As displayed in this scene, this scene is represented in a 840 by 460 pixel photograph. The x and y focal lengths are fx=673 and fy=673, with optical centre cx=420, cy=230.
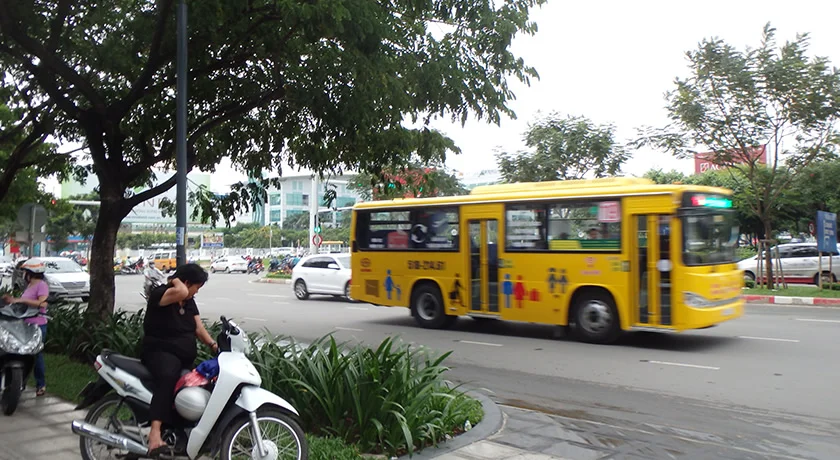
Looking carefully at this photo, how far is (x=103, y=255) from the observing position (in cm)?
1009

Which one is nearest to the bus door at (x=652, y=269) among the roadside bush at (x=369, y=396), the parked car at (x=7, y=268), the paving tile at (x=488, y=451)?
the roadside bush at (x=369, y=396)

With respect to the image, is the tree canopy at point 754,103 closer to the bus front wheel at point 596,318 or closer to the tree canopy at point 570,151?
the tree canopy at point 570,151

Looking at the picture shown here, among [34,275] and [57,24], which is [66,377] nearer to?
[34,275]

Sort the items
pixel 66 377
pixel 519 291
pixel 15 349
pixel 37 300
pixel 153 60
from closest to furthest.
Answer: pixel 15 349
pixel 37 300
pixel 66 377
pixel 153 60
pixel 519 291

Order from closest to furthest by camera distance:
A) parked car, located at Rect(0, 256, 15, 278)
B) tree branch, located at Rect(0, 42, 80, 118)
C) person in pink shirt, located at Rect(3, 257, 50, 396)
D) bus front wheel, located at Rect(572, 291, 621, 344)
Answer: person in pink shirt, located at Rect(3, 257, 50, 396), tree branch, located at Rect(0, 42, 80, 118), bus front wheel, located at Rect(572, 291, 621, 344), parked car, located at Rect(0, 256, 15, 278)

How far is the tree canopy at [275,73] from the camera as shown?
29.9 ft

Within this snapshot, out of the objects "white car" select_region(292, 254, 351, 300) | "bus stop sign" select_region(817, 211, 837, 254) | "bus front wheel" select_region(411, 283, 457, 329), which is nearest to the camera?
"bus front wheel" select_region(411, 283, 457, 329)

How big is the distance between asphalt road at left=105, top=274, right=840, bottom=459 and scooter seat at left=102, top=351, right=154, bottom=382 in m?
3.80

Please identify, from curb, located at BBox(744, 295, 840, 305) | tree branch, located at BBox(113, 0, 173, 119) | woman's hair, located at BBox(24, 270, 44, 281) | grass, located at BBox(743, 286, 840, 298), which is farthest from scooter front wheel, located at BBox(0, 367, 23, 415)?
grass, located at BBox(743, 286, 840, 298)

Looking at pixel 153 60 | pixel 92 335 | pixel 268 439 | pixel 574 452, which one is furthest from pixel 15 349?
pixel 574 452

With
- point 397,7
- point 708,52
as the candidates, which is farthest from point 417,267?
point 708,52

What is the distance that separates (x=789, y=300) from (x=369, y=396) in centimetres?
1698

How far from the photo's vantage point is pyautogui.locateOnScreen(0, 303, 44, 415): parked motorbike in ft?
21.8

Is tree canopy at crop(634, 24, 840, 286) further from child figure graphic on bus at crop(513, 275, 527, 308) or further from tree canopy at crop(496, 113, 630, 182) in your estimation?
child figure graphic on bus at crop(513, 275, 527, 308)
